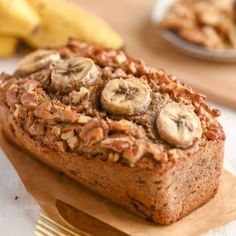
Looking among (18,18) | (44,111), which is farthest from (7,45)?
(44,111)

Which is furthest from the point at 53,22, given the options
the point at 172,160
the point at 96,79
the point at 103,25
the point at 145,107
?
the point at 172,160

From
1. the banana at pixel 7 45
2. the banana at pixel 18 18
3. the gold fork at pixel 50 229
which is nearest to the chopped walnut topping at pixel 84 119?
the gold fork at pixel 50 229

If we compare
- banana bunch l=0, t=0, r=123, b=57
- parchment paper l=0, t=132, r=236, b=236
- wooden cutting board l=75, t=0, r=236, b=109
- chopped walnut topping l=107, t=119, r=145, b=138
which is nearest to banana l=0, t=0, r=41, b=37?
banana bunch l=0, t=0, r=123, b=57

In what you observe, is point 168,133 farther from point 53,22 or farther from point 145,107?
point 53,22

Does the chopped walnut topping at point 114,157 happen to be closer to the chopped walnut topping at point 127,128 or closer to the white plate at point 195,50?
the chopped walnut topping at point 127,128

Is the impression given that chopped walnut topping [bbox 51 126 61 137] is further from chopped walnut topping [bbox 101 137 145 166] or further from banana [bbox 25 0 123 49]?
banana [bbox 25 0 123 49]

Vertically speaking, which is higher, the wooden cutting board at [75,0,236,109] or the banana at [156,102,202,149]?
the banana at [156,102,202,149]
